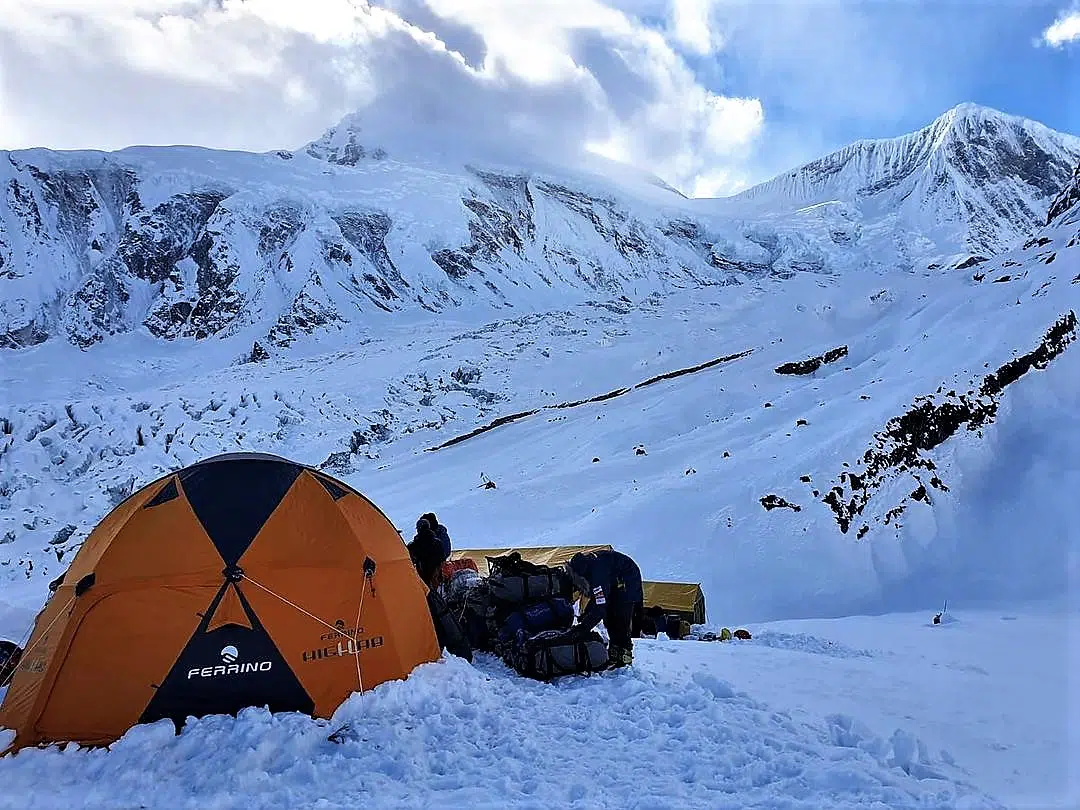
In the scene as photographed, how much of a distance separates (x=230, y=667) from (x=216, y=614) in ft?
1.17

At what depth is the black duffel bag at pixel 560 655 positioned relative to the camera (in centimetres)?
536

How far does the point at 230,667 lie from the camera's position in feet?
14.0

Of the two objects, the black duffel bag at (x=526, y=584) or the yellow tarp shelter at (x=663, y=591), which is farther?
the yellow tarp shelter at (x=663, y=591)

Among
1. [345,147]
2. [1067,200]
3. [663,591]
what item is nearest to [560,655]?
[663,591]

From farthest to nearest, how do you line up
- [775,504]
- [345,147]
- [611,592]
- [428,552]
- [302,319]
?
[345,147], [302,319], [775,504], [428,552], [611,592]

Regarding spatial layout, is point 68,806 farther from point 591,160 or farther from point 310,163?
point 591,160

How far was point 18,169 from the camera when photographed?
5075cm

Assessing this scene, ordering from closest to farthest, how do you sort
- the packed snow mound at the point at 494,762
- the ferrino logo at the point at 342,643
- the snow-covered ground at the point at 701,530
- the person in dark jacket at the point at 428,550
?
the packed snow mound at the point at 494,762
the snow-covered ground at the point at 701,530
the ferrino logo at the point at 342,643
the person in dark jacket at the point at 428,550

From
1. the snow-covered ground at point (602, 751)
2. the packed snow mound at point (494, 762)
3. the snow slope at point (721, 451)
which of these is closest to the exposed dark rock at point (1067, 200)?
the snow slope at point (721, 451)

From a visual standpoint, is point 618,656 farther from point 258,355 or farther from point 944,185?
point 944,185

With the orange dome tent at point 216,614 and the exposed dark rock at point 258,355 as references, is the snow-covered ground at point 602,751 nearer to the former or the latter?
the orange dome tent at point 216,614

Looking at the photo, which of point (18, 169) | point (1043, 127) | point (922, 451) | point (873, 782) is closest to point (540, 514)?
point (922, 451)

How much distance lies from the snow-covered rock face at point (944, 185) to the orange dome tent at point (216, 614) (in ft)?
258

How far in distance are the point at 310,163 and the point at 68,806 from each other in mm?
74518
